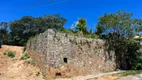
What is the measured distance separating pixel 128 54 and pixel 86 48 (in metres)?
5.43

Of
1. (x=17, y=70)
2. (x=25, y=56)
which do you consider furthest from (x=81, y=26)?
(x=17, y=70)

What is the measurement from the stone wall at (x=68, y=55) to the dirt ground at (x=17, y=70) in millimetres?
706

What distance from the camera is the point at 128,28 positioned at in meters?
20.7

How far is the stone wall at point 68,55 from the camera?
16.9 metres

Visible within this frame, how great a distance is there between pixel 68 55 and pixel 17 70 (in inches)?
171

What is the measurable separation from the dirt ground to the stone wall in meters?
0.71

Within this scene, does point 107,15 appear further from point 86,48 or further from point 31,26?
point 31,26

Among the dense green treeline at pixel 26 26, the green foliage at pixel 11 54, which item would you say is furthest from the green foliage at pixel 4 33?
the green foliage at pixel 11 54

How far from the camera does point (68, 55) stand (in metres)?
17.8

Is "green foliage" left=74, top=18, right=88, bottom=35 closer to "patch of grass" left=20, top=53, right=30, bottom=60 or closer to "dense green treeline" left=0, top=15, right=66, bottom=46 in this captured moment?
"patch of grass" left=20, top=53, right=30, bottom=60

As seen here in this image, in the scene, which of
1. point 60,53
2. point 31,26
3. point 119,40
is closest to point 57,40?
point 60,53

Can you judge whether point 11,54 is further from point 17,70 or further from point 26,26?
point 26,26

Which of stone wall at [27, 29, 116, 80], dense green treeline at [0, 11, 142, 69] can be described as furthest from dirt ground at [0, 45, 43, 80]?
dense green treeline at [0, 11, 142, 69]

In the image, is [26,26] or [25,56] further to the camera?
[26,26]
